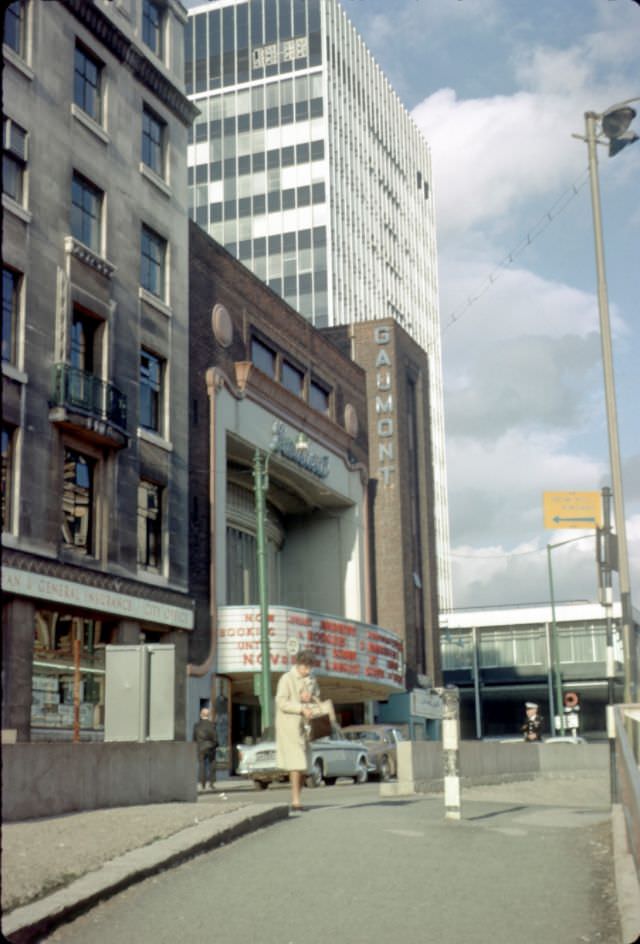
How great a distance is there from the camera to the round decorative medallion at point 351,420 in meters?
53.5

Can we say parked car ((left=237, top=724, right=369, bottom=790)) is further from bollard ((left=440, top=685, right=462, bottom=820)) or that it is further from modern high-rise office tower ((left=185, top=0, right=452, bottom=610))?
modern high-rise office tower ((left=185, top=0, right=452, bottom=610))

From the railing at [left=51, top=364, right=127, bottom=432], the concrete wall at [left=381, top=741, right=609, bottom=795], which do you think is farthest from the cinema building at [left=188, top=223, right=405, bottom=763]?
Answer: the concrete wall at [left=381, top=741, right=609, bottom=795]

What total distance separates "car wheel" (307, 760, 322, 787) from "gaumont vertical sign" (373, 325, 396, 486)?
27982 millimetres

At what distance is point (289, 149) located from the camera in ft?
311

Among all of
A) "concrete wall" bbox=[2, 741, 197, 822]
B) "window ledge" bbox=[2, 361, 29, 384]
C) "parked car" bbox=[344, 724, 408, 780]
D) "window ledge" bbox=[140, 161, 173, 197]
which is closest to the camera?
"concrete wall" bbox=[2, 741, 197, 822]

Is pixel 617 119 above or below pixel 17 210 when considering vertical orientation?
below

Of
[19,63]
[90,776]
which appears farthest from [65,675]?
[90,776]

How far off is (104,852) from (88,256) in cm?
2309

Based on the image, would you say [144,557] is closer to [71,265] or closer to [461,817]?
[71,265]

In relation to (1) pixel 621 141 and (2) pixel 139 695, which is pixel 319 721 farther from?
(1) pixel 621 141

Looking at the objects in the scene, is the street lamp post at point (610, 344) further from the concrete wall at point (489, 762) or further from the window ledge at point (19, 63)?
the window ledge at point (19, 63)

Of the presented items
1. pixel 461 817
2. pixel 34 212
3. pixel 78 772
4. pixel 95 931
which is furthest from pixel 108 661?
pixel 34 212

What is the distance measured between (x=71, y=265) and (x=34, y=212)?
179 centimetres

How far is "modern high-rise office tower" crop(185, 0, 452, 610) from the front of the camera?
306 ft
